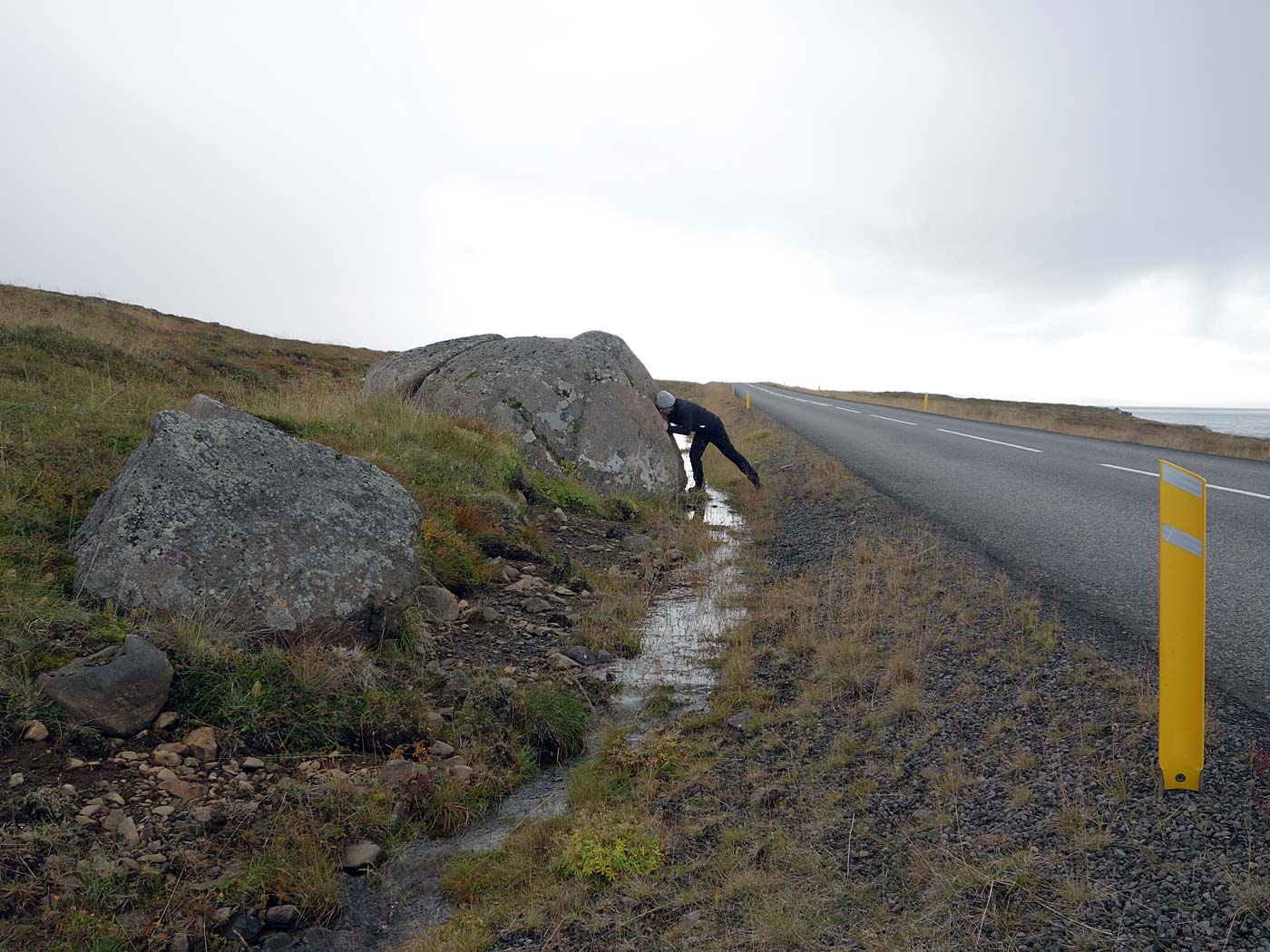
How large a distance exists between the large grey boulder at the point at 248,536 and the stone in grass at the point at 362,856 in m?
1.57

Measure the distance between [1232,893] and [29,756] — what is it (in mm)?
4600

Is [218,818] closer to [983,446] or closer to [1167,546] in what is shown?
[1167,546]

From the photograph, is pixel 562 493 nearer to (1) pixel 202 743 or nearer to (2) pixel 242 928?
(1) pixel 202 743

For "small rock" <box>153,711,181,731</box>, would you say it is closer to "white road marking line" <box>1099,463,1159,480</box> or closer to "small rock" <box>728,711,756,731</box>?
"small rock" <box>728,711,756,731</box>

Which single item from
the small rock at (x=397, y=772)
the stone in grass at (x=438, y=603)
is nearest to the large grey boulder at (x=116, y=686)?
the small rock at (x=397, y=772)

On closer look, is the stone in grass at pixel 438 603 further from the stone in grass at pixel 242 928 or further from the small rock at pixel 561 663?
the stone in grass at pixel 242 928

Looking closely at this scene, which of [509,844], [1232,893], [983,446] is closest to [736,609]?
[509,844]

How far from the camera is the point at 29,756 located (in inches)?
127

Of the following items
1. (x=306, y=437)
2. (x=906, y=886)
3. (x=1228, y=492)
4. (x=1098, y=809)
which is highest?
(x=306, y=437)

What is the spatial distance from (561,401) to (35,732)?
8009 millimetres

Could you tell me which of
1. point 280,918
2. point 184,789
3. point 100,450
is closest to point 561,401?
point 100,450

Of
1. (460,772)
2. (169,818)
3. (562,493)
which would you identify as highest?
(562,493)

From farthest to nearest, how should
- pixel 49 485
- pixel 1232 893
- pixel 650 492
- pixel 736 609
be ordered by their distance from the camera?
pixel 650 492
pixel 736 609
pixel 49 485
pixel 1232 893

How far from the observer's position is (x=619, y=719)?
475 centimetres
